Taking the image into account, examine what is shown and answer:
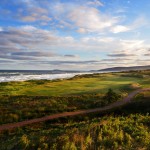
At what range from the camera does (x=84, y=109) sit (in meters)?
28.5

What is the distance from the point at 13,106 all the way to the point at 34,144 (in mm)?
16901

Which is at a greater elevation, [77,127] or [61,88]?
[61,88]

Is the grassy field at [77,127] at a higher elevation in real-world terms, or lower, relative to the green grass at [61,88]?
lower

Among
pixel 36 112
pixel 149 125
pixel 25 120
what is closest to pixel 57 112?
pixel 36 112

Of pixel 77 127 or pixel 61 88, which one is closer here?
pixel 77 127

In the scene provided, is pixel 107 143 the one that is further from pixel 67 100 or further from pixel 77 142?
pixel 67 100

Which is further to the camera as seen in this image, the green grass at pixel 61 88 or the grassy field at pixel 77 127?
the green grass at pixel 61 88

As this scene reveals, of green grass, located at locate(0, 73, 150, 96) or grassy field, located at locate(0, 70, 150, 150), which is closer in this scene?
grassy field, located at locate(0, 70, 150, 150)

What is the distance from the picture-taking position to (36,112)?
26.5 metres

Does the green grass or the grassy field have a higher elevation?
the green grass

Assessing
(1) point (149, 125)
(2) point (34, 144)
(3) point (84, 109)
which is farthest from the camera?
(3) point (84, 109)

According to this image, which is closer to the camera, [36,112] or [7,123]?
[7,123]

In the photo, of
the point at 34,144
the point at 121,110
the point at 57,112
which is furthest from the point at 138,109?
the point at 34,144

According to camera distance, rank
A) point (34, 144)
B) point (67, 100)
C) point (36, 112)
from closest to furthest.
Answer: point (34, 144)
point (36, 112)
point (67, 100)
